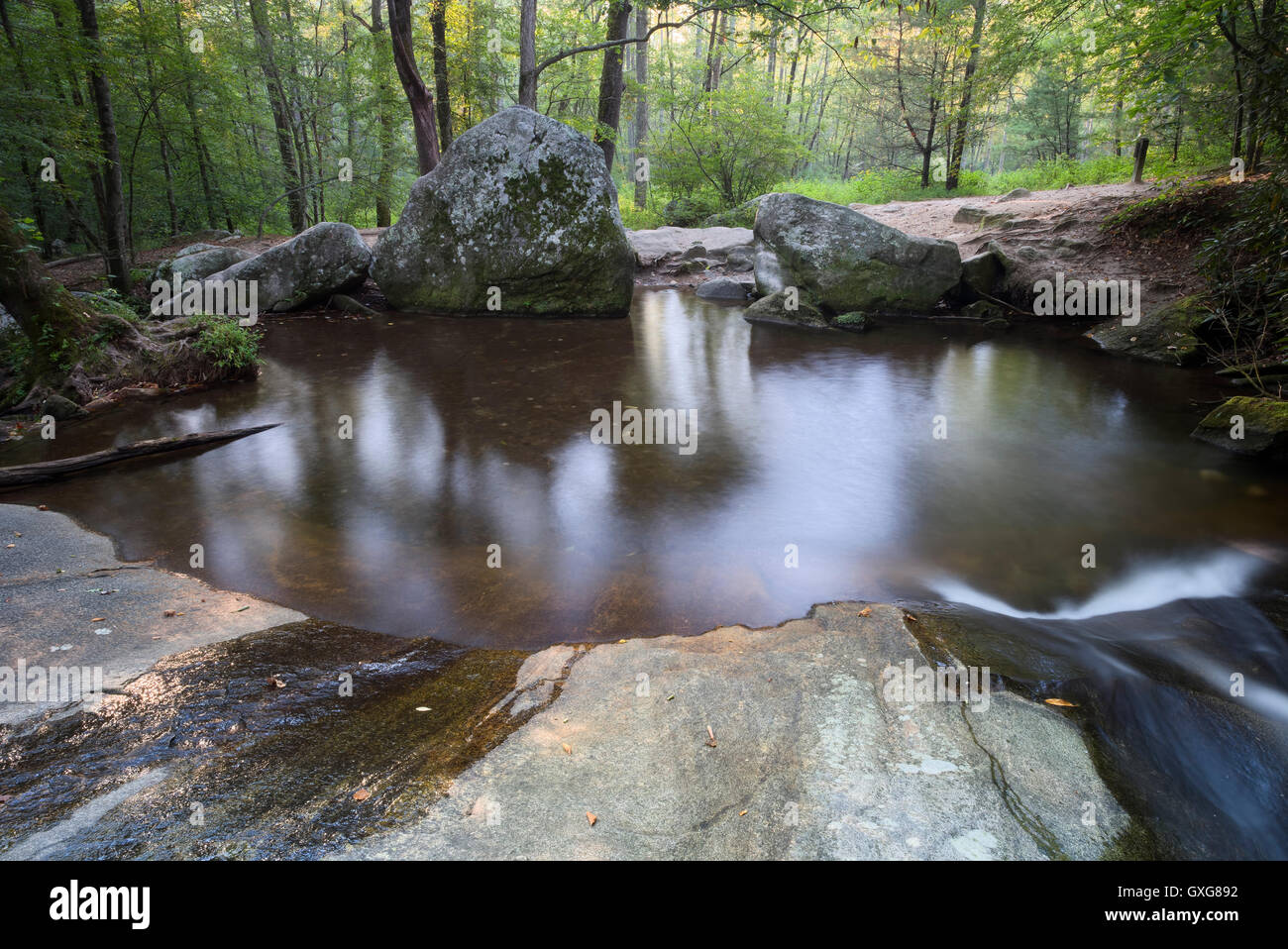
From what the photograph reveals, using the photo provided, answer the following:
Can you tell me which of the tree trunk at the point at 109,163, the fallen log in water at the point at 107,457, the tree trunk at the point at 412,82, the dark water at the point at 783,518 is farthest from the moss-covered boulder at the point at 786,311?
the tree trunk at the point at 109,163

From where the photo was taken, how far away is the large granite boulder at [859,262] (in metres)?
11.6

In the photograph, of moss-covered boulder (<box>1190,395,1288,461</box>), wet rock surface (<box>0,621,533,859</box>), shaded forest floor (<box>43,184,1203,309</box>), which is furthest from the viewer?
shaded forest floor (<box>43,184,1203,309</box>)

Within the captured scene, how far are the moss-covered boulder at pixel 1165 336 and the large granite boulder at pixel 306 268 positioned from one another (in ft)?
38.9

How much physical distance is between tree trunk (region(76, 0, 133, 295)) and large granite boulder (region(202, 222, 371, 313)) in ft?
3.95

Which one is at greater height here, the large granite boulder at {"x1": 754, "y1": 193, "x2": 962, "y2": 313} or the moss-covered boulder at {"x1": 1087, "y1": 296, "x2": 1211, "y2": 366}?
the large granite boulder at {"x1": 754, "y1": 193, "x2": 962, "y2": 313}

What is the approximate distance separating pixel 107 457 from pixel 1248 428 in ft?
30.9

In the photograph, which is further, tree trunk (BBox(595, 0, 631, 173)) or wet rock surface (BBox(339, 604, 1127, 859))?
tree trunk (BBox(595, 0, 631, 173))

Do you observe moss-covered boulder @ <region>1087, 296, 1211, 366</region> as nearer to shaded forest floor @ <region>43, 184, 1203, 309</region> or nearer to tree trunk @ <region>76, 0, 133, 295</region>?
shaded forest floor @ <region>43, 184, 1203, 309</region>

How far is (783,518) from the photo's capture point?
4.90 m

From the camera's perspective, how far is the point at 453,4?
16.5 m

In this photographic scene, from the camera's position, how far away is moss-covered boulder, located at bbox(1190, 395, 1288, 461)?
5527 millimetres

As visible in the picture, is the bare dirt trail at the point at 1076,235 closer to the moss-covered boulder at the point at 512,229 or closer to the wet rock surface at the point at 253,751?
A: the moss-covered boulder at the point at 512,229

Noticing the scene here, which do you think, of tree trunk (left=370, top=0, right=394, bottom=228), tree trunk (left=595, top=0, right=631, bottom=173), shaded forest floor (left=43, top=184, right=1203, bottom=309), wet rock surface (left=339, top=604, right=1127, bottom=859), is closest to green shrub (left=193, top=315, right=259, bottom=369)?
shaded forest floor (left=43, top=184, right=1203, bottom=309)
